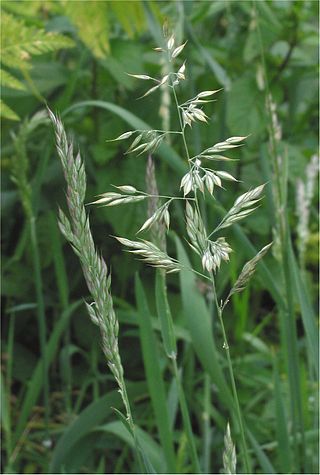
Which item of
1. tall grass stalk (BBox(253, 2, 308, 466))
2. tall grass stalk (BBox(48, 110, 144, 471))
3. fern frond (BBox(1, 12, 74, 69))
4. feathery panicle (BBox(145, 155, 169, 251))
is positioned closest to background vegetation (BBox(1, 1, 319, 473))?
fern frond (BBox(1, 12, 74, 69))

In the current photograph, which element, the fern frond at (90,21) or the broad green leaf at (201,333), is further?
the fern frond at (90,21)

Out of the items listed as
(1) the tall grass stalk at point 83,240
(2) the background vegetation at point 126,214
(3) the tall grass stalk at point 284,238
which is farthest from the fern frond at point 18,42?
(1) the tall grass stalk at point 83,240

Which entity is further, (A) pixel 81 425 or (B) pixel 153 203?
(A) pixel 81 425

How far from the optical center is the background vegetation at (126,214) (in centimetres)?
137

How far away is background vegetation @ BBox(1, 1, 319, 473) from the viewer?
1.37 metres

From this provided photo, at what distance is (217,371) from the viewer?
1.01 metres

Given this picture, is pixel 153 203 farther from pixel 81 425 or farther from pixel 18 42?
pixel 18 42

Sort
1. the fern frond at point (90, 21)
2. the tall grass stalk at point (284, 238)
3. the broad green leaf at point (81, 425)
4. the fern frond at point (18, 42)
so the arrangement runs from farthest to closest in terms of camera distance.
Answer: the fern frond at point (90, 21) < the fern frond at point (18, 42) < the broad green leaf at point (81, 425) < the tall grass stalk at point (284, 238)

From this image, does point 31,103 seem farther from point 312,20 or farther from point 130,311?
point 312,20

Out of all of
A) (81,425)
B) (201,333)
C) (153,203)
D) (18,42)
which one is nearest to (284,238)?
(201,333)

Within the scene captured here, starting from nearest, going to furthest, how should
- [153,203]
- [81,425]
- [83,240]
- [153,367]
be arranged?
[83,240] < [153,203] < [153,367] < [81,425]

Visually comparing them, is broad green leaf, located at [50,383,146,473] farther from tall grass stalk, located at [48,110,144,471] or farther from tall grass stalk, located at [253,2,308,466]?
tall grass stalk, located at [48,110,144,471]

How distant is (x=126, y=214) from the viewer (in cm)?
159

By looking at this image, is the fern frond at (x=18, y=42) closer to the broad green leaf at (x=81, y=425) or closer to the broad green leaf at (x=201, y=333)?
the broad green leaf at (x=201, y=333)
